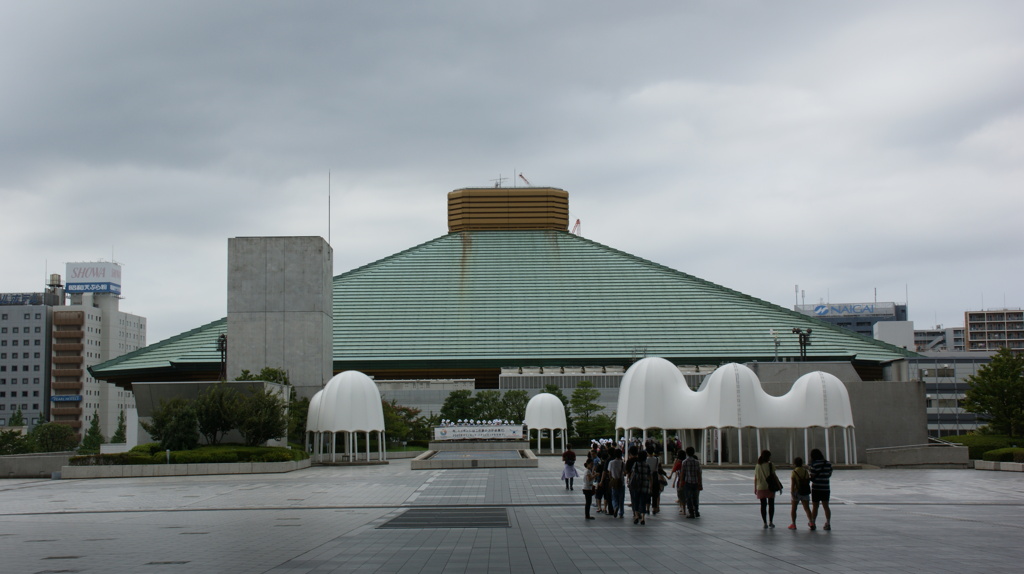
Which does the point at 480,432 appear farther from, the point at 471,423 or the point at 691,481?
the point at 691,481

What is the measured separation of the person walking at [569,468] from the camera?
25.2m

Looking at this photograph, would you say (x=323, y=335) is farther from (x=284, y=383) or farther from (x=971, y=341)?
(x=971, y=341)

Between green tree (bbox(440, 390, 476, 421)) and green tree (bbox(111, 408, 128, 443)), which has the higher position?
green tree (bbox(440, 390, 476, 421))

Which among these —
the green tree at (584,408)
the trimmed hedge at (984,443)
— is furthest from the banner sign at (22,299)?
the trimmed hedge at (984,443)

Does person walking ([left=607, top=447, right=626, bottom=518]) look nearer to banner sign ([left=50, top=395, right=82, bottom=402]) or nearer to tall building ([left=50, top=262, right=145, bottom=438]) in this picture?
tall building ([left=50, top=262, right=145, bottom=438])

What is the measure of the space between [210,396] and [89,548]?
89.5 feet

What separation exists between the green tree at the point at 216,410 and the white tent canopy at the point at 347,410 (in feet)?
18.8

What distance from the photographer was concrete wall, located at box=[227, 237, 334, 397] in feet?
174

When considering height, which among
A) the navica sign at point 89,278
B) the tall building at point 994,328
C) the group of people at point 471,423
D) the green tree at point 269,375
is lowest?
the group of people at point 471,423

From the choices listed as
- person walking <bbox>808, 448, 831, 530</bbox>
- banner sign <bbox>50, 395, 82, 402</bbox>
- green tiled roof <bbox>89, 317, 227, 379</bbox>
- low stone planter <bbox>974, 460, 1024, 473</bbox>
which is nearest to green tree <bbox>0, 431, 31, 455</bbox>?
green tiled roof <bbox>89, 317, 227, 379</bbox>

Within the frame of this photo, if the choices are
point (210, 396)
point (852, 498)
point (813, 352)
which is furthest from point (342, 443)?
point (813, 352)

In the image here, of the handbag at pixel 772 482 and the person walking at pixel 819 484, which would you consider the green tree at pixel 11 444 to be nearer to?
the handbag at pixel 772 482

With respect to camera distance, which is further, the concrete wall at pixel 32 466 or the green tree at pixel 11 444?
the green tree at pixel 11 444

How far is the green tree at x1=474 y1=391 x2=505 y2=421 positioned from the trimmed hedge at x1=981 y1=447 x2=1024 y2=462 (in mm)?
34371
